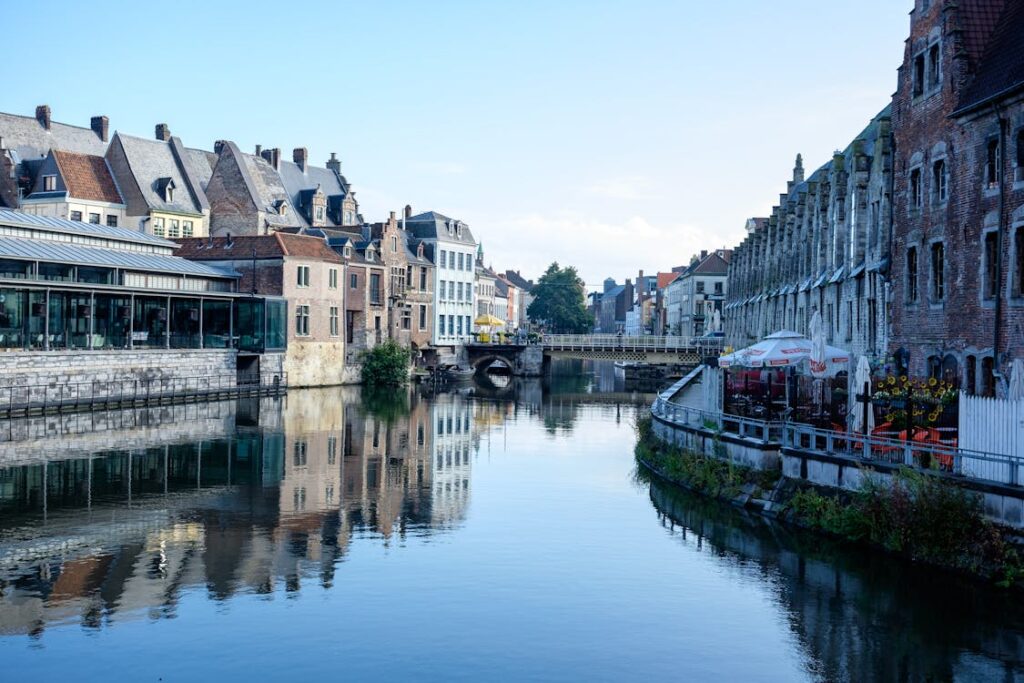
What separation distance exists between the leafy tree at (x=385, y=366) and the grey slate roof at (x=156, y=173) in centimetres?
1852

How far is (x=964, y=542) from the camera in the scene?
60.2 feet

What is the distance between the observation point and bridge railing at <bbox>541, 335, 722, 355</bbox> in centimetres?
7862

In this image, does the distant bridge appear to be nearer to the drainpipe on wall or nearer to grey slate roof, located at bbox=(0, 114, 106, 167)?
grey slate roof, located at bbox=(0, 114, 106, 167)

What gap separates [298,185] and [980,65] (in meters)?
67.2

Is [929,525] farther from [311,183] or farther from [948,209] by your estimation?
[311,183]

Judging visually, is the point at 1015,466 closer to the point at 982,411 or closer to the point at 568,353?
the point at 982,411

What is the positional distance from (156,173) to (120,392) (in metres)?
30.9

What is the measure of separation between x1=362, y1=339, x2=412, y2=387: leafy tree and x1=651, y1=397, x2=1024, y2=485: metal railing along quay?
4191cm

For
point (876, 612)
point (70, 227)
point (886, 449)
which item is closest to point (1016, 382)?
point (886, 449)

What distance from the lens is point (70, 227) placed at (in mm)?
53500

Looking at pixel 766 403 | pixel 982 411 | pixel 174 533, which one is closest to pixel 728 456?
pixel 766 403

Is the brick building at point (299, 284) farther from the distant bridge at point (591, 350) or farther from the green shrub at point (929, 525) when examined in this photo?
the green shrub at point (929, 525)

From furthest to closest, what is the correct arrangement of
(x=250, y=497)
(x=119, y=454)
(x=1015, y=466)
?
(x=119, y=454) → (x=250, y=497) → (x=1015, y=466)

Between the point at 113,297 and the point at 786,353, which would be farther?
the point at 113,297
